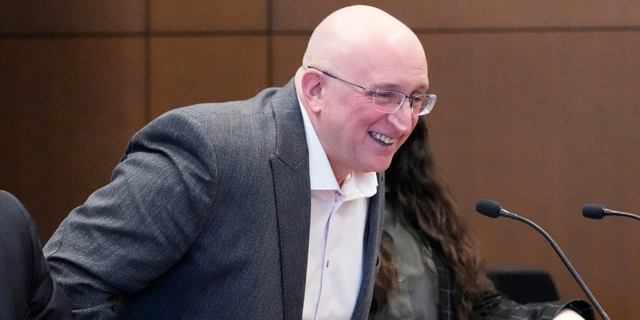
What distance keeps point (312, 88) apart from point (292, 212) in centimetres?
27

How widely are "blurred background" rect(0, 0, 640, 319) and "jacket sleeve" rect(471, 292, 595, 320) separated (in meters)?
1.05

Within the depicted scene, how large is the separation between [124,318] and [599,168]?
7.78 feet

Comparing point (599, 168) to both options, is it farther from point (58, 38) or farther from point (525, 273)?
point (58, 38)

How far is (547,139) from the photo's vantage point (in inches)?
121

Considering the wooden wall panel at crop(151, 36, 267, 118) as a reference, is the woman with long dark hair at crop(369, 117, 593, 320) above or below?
below

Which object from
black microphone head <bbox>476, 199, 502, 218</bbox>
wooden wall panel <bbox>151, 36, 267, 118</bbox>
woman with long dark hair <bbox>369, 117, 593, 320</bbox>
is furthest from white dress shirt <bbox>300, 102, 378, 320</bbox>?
wooden wall panel <bbox>151, 36, 267, 118</bbox>

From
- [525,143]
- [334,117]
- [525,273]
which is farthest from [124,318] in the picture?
[525,143]

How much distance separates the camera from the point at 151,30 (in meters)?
Result: 3.31

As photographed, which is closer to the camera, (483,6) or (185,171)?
(185,171)

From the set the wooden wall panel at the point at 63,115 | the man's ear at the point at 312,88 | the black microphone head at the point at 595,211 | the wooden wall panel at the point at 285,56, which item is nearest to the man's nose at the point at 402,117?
the man's ear at the point at 312,88

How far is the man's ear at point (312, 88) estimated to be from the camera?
4.75 feet

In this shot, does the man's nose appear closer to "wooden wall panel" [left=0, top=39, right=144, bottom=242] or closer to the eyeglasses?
the eyeglasses

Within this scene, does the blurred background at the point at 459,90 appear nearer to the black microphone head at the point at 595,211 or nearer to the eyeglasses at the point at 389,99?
the black microphone head at the point at 595,211

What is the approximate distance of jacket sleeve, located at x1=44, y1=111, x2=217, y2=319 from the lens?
3.95 ft
